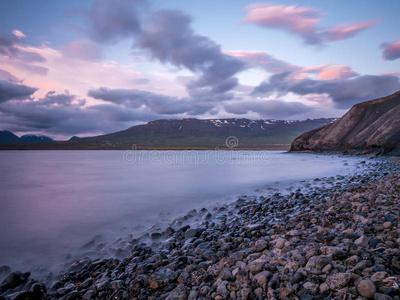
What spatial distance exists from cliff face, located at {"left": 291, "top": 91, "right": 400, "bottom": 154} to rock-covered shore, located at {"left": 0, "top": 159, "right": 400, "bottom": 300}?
32.6 m

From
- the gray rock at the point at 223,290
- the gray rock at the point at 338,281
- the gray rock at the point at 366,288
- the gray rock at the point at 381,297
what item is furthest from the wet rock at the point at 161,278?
the gray rock at the point at 381,297

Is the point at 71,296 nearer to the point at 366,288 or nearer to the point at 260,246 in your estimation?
the point at 260,246

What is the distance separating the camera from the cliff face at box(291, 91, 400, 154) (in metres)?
32.2

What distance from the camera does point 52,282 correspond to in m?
4.54

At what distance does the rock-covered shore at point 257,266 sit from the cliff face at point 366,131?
32.6 m

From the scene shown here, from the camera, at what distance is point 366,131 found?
4091cm

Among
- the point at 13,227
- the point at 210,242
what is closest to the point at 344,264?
the point at 210,242

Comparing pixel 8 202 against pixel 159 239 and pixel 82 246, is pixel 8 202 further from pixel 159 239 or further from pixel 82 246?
pixel 159 239

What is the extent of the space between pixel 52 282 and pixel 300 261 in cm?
475

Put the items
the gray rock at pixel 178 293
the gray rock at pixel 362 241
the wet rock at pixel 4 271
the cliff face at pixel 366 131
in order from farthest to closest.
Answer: the cliff face at pixel 366 131 < the wet rock at pixel 4 271 < the gray rock at pixel 362 241 < the gray rock at pixel 178 293

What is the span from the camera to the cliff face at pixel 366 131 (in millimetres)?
32188

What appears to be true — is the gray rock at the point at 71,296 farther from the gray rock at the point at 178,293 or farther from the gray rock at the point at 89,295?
the gray rock at the point at 178,293

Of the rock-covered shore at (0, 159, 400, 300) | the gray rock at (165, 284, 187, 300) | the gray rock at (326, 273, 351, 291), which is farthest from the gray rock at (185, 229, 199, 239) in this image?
the gray rock at (326, 273, 351, 291)

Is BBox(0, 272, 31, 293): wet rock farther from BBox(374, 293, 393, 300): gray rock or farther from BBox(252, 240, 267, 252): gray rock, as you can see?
BBox(374, 293, 393, 300): gray rock
